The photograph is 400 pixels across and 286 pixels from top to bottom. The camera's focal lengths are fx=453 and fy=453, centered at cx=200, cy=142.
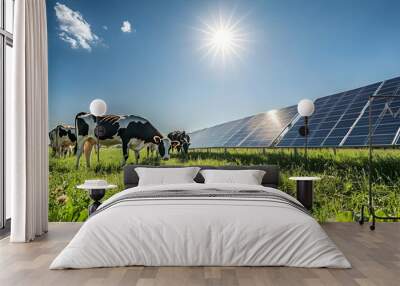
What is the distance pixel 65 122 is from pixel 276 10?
11.1 ft

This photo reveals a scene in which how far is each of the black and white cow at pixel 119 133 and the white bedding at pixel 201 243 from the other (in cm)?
286

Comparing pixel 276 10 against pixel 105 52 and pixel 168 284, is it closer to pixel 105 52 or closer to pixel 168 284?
pixel 105 52

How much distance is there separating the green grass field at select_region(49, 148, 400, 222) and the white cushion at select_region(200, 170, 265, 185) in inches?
24.8

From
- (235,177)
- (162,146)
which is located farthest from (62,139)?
(235,177)

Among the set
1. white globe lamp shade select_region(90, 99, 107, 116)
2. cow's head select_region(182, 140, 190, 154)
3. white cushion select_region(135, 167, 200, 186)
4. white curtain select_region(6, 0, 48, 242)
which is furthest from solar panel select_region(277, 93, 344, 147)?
white curtain select_region(6, 0, 48, 242)

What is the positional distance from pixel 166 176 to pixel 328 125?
7.89ft

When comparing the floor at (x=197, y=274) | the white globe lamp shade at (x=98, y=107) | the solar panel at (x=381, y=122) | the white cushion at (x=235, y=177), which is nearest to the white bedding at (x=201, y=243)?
the floor at (x=197, y=274)

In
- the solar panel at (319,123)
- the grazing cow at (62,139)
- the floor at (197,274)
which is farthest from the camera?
the grazing cow at (62,139)

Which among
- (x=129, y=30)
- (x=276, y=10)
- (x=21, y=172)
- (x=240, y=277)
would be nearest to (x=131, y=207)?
(x=240, y=277)

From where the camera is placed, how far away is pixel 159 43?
21.4ft

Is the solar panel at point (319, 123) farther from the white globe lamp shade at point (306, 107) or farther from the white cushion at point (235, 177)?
the white cushion at point (235, 177)

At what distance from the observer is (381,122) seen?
6.18m

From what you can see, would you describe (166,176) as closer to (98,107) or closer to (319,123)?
(98,107)

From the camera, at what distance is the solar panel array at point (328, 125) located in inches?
242
